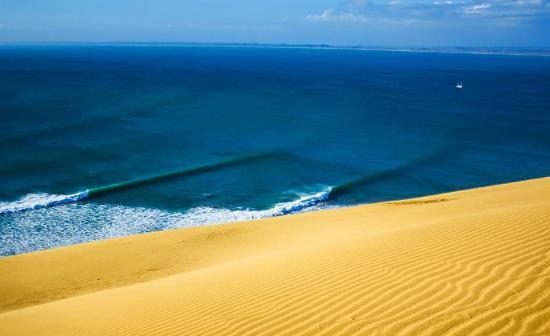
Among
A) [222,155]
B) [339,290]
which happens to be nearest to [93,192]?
[222,155]

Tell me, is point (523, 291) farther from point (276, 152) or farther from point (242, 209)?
point (276, 152)

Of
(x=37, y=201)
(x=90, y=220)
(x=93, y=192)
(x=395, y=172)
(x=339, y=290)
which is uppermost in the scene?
(x=339, y=290)

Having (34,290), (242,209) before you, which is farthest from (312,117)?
(34,290)

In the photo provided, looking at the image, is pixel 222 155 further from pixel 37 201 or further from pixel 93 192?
pixel 37 201

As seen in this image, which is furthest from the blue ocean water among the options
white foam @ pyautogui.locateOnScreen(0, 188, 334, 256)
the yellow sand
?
the yellow sand

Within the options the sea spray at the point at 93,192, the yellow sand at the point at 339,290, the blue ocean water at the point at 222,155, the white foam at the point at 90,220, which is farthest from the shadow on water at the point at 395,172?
the yellow sand at the point at 339,290

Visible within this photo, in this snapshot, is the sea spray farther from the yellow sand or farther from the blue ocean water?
the yellow sand
